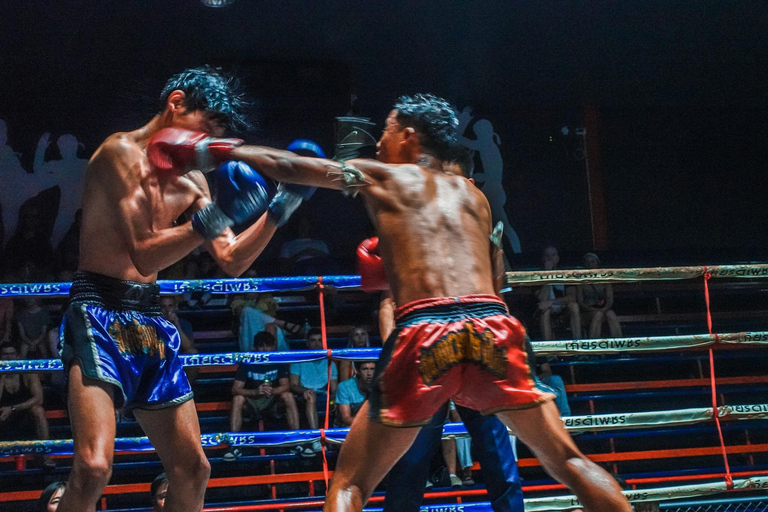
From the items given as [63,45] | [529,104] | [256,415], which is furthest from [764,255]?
[63,45]

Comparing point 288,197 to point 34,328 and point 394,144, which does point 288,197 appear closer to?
point 394,144

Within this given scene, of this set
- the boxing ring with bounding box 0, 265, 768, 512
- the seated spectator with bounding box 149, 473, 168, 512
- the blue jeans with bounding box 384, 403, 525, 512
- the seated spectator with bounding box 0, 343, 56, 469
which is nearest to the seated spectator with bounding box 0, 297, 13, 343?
the seated spectator with bounding box 0, 343, 56, 469

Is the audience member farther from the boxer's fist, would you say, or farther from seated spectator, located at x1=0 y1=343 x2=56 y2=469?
the boxer's fist

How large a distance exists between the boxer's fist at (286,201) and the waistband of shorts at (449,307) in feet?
1.85

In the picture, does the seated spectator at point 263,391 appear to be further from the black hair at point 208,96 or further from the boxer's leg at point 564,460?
the boxer's leg at point 564,460

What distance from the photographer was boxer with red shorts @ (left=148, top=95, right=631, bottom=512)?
1944mm

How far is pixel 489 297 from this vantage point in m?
2.14

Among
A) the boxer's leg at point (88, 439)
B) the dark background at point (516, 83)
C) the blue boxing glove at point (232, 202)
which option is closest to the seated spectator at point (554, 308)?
the dark background at point (516, 83)

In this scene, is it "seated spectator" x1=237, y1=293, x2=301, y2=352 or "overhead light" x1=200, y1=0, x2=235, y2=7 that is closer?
"seated spectator" x1=237, y1=293, x2=301, y2=352

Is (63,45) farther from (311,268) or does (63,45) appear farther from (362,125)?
(362,125)

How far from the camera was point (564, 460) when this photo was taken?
1939 mm

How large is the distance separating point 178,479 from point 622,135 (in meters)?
8.04

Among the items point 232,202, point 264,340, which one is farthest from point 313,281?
point 264,340

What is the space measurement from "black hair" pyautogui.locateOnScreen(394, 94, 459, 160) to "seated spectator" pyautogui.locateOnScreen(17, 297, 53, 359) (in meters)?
3.96
